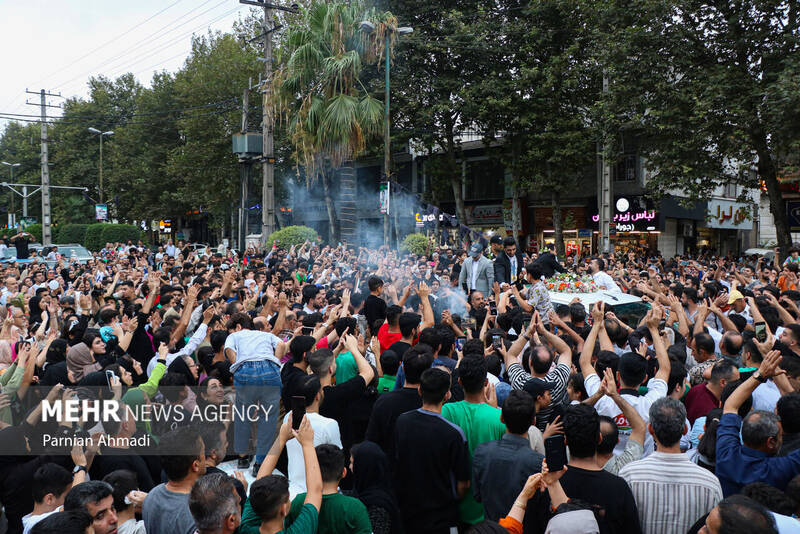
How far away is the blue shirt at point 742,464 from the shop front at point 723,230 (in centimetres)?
2903

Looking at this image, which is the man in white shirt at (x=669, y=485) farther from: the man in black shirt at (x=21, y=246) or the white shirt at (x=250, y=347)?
the man in black shirt at (x=21, y=246)

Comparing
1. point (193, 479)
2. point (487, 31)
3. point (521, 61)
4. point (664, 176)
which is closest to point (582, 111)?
point (521, 61)

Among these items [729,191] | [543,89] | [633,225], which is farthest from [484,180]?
[729,191]

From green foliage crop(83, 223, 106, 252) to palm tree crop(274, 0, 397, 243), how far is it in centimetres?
2629

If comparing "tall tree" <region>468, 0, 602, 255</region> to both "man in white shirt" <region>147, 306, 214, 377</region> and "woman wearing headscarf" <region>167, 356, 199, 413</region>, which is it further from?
"woman wearing headscarf" <region>167, 356, 199, 413</region>

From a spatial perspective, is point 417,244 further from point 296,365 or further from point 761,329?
point 296,365

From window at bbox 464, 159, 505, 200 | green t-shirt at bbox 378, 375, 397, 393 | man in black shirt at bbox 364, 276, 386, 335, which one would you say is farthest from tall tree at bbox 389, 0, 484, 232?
green t-shirt at bbox 378, 375, 397, 393

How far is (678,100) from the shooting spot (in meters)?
18.5

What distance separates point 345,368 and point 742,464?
137 inches

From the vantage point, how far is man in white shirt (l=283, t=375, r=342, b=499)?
3.93 meters

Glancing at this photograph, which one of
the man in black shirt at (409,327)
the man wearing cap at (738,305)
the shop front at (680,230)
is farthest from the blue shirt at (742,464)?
the shop front at (680,230)

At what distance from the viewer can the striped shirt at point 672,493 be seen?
3.03 m

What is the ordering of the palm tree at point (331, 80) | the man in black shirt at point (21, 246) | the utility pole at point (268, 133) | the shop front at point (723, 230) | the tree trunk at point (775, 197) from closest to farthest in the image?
the tree trunk at point (775, 197) < the palm tree at point (331, 80) < the utility pole at point (268, 133) < the man in black shirt at point (21, 246) < the shop front at point (723, 230)

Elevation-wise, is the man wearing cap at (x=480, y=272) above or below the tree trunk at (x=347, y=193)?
below
